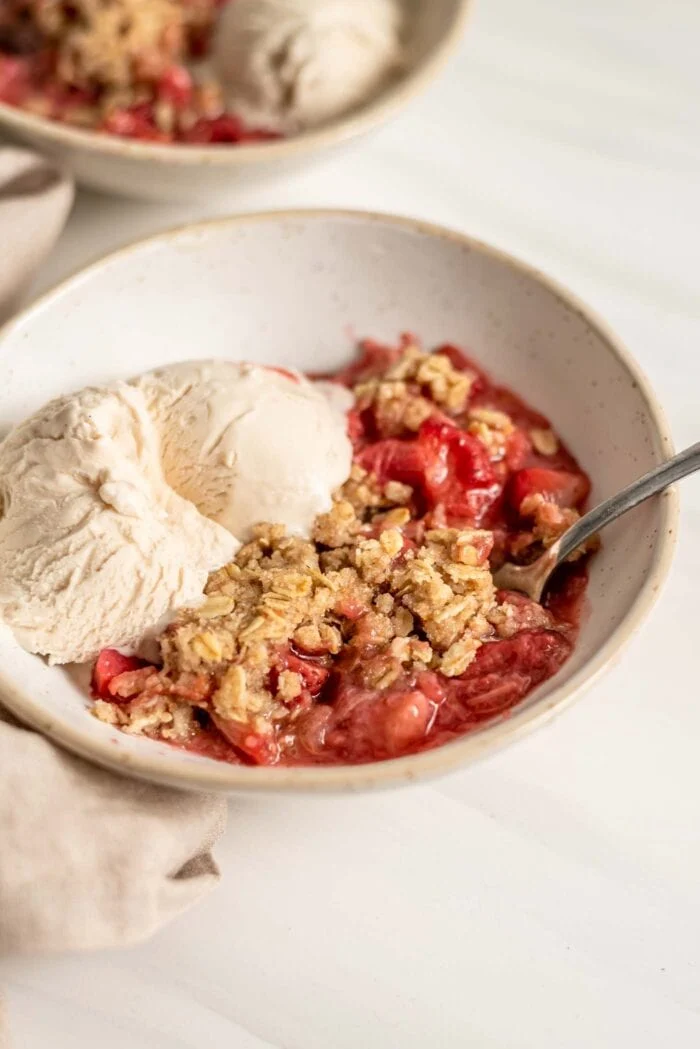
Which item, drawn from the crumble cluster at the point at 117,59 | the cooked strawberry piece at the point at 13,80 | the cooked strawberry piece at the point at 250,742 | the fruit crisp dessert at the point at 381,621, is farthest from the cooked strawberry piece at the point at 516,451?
the cooked strawberry piece at the point at 13,80

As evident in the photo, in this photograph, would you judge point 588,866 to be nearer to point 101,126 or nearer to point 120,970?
point 120,970

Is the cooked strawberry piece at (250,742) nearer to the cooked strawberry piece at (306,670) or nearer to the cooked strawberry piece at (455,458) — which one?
the cooked strawberry piece at (306,670)

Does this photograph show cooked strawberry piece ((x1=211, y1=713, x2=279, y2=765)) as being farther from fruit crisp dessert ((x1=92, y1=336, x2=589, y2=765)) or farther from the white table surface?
the white table surface

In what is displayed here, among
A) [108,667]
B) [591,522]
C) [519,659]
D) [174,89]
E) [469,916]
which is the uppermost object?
[174,89]

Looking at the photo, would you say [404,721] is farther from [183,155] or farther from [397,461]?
[183,155]

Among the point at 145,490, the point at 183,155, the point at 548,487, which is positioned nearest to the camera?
the point at 145,490

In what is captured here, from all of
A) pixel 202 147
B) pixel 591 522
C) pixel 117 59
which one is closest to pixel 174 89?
pixel 117 59

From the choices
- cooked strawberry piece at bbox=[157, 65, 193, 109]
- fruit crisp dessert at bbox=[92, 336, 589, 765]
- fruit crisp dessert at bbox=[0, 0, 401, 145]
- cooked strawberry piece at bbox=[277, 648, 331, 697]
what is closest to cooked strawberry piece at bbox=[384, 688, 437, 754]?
fruit crisp dessert at bbox=[92, 336, 589, 765]
